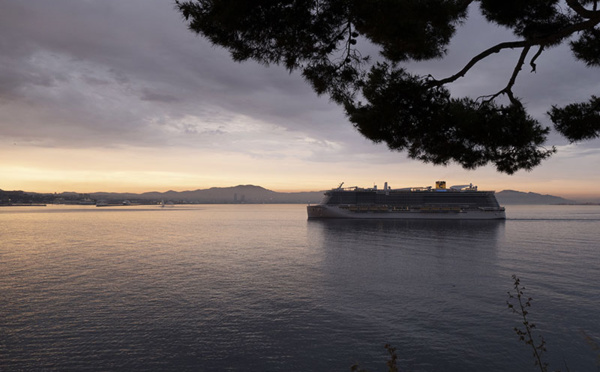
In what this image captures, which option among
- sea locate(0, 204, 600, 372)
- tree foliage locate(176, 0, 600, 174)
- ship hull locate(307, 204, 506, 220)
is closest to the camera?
tree foliage locate(176, 0, 600, 174)

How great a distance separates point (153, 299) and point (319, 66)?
11228 millimetres

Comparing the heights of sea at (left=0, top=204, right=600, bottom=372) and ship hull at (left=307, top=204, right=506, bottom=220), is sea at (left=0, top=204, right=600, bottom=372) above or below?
below

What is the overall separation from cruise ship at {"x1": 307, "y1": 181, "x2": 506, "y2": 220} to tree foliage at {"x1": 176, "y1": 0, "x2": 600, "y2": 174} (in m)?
70.8

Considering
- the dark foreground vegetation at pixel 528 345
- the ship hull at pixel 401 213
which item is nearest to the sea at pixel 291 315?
the dark foreground vegetation at pixel 528 345

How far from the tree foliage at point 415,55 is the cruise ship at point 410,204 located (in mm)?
70822

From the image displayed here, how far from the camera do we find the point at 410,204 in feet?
273

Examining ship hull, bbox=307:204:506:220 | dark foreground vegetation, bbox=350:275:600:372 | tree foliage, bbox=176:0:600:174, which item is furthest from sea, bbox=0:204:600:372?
ship hull, bbox=307:204:506:220

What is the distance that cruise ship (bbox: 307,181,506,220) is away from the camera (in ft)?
259

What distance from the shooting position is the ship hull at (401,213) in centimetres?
7812

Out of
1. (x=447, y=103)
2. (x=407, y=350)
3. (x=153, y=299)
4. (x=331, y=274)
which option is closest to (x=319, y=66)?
(x=447, y=103)

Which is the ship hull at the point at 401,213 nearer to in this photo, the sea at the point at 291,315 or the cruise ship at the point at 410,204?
the cruise ship at the point at 410,204

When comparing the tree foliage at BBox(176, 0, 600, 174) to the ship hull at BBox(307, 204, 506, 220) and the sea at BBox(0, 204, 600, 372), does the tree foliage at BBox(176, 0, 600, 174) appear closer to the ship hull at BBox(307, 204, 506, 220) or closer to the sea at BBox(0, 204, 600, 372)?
the sea at BBox(0, 204, 600, 372)

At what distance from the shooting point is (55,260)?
75.6 ft

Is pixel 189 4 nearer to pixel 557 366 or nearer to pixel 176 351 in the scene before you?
pixel 176 351
